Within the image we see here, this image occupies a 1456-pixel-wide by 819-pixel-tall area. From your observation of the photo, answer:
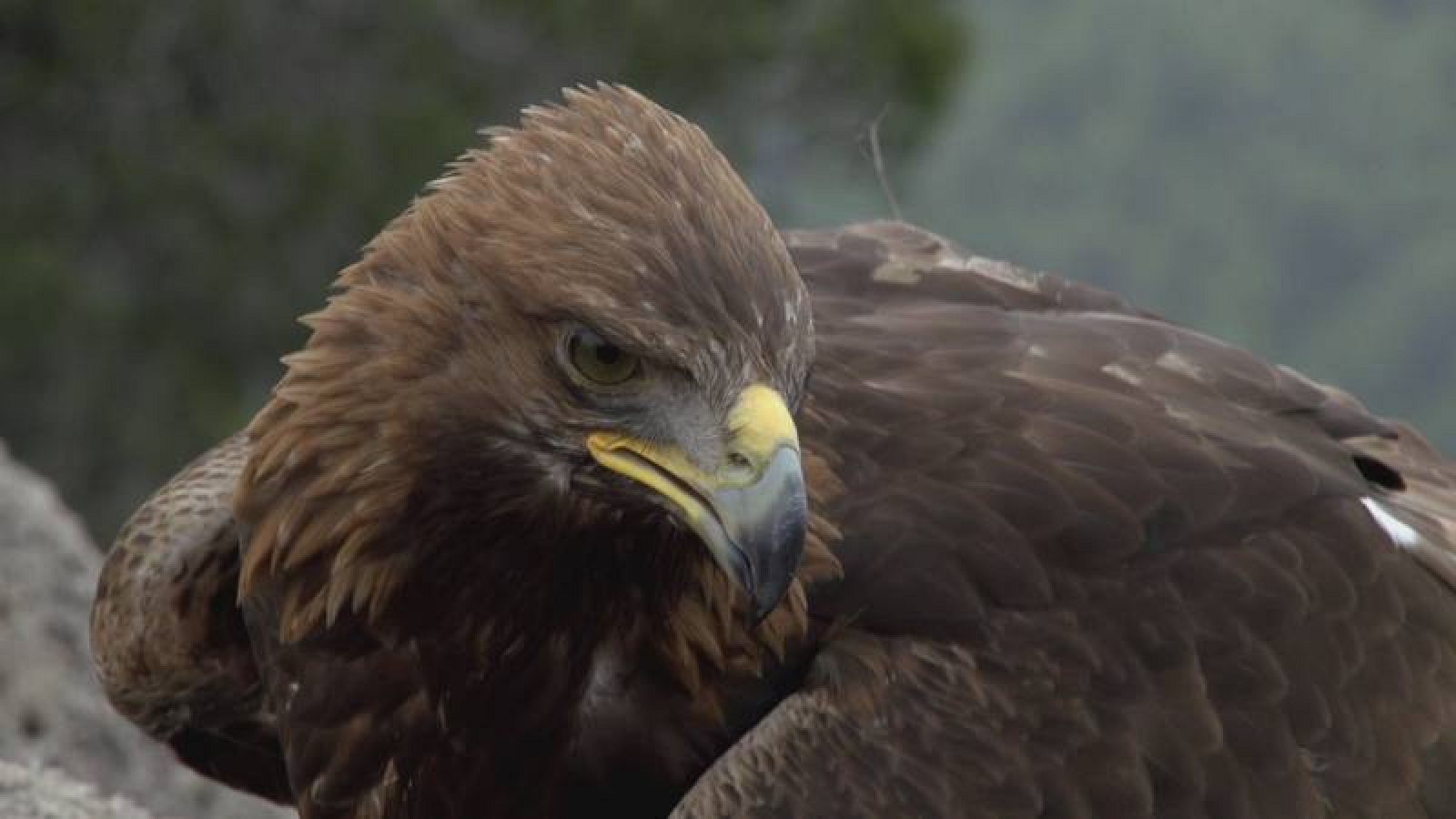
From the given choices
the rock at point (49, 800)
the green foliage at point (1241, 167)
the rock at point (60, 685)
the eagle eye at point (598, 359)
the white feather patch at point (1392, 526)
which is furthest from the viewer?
the green foliage at point (1241, 167)

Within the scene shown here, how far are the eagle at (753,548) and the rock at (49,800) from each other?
71cm

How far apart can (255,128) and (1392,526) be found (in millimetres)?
11773

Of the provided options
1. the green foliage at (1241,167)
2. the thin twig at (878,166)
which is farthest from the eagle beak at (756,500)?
the green foliage at (1241,167)

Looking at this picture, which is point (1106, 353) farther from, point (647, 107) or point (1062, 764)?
point (647, 107)

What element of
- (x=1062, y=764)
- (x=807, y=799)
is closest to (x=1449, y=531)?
(x=1062, y=764)

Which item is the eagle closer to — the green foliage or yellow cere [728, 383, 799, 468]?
yellow cere [728, 383, 799, 468]

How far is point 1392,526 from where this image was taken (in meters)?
4.95

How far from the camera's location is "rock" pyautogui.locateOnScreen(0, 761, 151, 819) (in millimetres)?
5590

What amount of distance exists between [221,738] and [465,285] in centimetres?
200

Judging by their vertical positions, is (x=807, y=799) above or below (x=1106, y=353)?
below

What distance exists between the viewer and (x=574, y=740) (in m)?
4.52

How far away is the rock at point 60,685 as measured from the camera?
688 cm

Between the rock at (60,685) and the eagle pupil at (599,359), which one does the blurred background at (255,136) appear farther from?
the eagle pupil at (599,359)

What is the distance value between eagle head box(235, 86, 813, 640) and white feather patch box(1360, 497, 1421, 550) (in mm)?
1408
